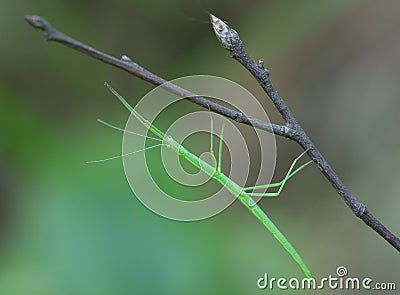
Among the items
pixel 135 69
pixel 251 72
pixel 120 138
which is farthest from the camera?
pixel 120 138

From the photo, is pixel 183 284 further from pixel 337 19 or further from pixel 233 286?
pixel 337 19

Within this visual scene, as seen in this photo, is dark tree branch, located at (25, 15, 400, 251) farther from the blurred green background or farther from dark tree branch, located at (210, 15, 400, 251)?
the blurred green background

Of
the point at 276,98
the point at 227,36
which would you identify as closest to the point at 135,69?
the point at 227,36

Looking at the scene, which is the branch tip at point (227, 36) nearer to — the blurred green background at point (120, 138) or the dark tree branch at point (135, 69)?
the dark tree branch at point (135, 69)

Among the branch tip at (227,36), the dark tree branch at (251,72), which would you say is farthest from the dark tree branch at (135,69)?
the branch tip at (227,36)

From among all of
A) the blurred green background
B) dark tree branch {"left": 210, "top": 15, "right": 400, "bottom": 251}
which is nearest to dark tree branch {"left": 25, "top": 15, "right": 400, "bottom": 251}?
dark tree branch {"left": 210, "top": 15, "right": 400, "bottom": 251}

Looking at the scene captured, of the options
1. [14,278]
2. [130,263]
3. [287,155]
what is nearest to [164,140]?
[130,263]

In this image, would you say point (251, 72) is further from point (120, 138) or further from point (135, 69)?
point (120, 138)

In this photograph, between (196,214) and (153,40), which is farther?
Answer: (153,40)

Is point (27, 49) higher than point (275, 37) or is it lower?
higher
